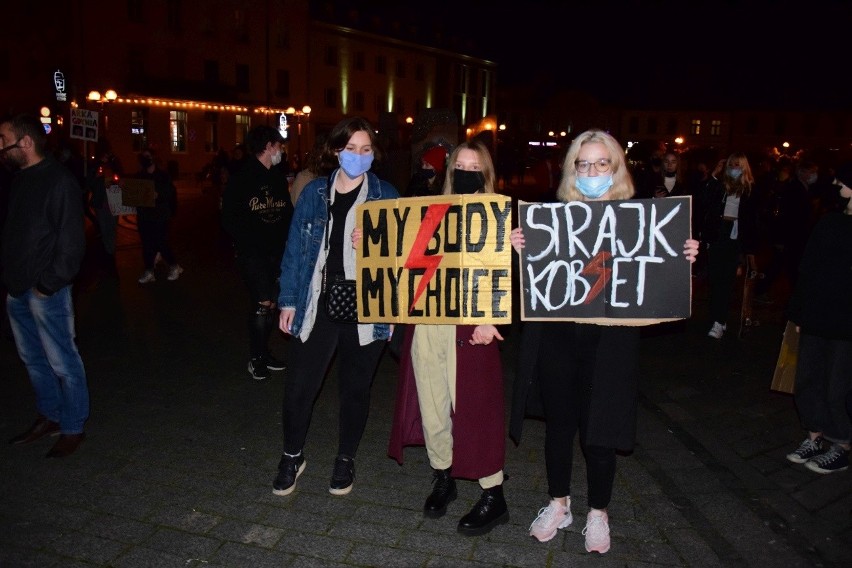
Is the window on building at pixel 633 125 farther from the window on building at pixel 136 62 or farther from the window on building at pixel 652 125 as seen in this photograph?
the window on building at pixel 136 62

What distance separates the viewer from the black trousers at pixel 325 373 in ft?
14.1

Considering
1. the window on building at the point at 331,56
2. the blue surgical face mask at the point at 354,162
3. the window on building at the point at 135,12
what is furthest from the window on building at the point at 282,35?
the blue surgical face mask at the point at 354,162

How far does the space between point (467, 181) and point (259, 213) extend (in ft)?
9.04

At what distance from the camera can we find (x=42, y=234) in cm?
470

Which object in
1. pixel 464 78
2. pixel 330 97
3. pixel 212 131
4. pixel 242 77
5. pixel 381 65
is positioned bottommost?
pixel 212 131

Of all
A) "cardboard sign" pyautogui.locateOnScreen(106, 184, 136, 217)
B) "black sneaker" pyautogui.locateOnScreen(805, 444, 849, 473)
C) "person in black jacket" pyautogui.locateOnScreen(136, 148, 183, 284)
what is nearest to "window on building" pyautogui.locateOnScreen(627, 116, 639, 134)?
"cardboard sign" pyautogui.locateOnScreen(106, 184, 136, 217)

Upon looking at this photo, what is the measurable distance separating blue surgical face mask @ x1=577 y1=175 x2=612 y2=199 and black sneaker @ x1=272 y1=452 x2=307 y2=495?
2.29m

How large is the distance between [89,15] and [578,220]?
3921 centimetres

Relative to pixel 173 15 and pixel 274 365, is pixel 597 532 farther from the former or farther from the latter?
pixel 173 15

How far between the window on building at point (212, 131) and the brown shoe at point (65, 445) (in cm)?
4105

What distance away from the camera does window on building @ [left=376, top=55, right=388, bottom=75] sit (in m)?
57.0

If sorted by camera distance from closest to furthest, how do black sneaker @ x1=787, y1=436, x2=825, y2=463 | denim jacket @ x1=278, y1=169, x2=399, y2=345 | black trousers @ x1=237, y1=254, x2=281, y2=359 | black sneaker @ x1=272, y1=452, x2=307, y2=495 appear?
denim jacket @ x1=278, y1=169, x2=399, y2=345 → black sneaker @ x1=272, y1=452, x2=307, y2=495 → black sneaker @ x1=787, y1=436, x2=825, y2=463 → black trousers @ x1=237, y1=254, x2=281, y2=359

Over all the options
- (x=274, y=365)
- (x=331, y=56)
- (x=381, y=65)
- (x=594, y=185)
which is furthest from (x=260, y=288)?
(x=381, y=65)

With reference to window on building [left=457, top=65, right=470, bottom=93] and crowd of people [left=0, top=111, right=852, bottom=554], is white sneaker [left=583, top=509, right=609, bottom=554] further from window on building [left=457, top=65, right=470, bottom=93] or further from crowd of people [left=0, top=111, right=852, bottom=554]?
window on building [left=457, top=65, right=470, bottom=93]
